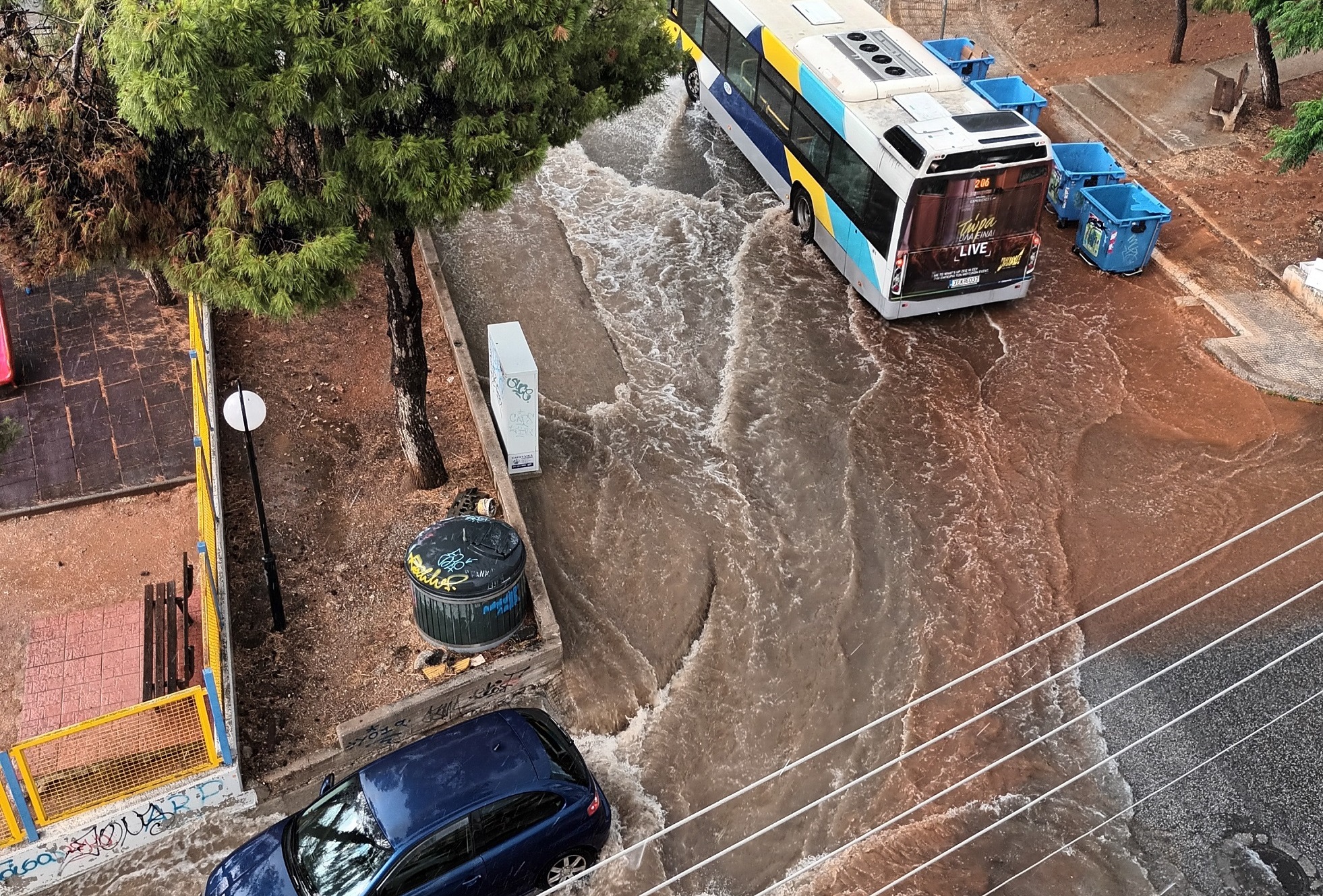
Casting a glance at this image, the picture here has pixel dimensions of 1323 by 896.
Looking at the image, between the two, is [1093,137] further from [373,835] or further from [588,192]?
[373,835]

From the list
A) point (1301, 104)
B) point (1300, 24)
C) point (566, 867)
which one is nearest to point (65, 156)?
point (566, 867)

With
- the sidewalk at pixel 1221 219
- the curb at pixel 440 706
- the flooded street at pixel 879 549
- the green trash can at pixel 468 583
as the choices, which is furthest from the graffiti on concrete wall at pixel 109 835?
the sidewalk at pixel 1221 219

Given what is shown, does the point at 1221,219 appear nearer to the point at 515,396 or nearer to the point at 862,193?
the point at 862,193

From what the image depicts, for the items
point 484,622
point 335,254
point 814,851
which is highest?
point 335,254

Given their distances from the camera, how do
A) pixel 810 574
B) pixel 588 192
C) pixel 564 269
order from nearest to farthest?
pixel 810 574 → pixel 564 269 → pixel 588 192

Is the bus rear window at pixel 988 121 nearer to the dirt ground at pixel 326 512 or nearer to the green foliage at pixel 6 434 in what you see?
the dirt ground at pixel 326 512

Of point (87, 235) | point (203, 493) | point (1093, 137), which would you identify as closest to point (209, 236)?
point (87, 235)
